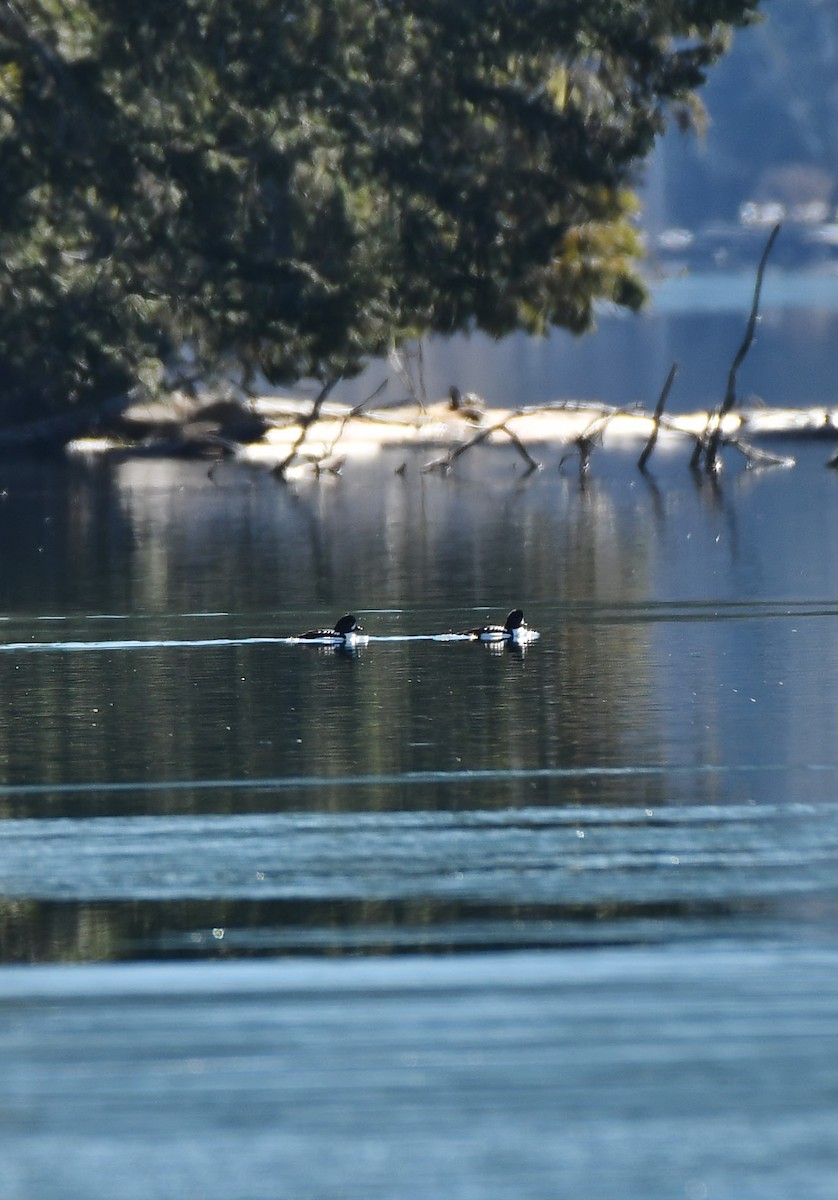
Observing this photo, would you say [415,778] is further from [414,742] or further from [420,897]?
[420,897]

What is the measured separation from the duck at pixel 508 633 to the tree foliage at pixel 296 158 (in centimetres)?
1650

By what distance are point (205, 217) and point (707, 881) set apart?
26.3 m

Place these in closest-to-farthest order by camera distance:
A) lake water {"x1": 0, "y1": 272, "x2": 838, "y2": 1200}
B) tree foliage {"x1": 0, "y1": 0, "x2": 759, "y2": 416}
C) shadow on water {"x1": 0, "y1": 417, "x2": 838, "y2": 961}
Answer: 1. lake water {"x1": 0, "y1": 272, "x2": 838, "y2": 1200}
2. shadow on water {"x1": 0, "y1": 417, "x2": 838, "y2": 961}
3. tree foliage {"x1": 0, "y1": 0, "x2": 759, "y2": 416}

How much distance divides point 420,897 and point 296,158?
87.4 feet

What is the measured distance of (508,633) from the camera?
18750 millimetres

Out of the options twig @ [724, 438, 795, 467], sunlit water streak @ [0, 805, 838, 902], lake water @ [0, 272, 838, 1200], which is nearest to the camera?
lake water @ [0, 272, 838, 1200]

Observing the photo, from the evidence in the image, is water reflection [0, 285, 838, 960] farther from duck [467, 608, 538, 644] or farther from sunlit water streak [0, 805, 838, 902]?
duck [467, 608, 538, 644]

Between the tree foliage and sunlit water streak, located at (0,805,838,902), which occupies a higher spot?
the tree foliage

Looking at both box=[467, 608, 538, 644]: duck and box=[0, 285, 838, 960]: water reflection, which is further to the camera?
box=[467, 608, 538, 644]: duck

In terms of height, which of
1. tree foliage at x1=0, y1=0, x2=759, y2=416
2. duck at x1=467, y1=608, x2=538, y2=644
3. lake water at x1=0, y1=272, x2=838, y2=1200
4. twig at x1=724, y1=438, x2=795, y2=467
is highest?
tree foliage at x1=0, y1=0, x2=759, y2=416

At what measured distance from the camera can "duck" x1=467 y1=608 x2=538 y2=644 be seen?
18.7 meters

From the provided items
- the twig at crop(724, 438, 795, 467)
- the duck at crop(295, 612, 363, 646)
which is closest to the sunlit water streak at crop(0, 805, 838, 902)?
the duck at crop(295, 612, 363, 646)

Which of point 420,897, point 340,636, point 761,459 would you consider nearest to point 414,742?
point 420,897

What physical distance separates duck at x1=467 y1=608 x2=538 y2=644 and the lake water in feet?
0.43
